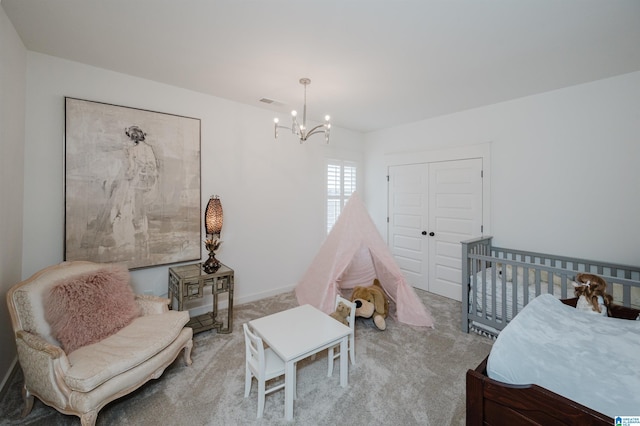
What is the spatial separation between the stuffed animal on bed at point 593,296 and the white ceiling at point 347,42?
1776 mm

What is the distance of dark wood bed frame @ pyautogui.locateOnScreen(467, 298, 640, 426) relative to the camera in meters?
0.98

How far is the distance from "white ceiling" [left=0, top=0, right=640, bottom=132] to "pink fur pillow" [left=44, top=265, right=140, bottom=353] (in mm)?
1864

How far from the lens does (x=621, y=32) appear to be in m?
1.93

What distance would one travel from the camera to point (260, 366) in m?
1.70

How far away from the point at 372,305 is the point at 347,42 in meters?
2.56

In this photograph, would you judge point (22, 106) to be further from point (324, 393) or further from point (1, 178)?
point (324, 393)

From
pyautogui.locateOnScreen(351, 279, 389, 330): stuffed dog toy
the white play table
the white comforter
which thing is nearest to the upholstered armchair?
the white play table

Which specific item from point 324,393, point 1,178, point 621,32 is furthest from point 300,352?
point 621,32

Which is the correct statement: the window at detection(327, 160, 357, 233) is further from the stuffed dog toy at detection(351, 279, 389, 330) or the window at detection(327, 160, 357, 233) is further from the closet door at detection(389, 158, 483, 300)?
the stuffed dog toy at detection(351, 279, 389, 330)

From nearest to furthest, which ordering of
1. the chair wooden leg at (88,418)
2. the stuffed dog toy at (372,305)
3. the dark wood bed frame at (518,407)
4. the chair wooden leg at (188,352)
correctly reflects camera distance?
the dark wood bed frame at (518,407) → the chair wooden leg at (88,418) → the chair wooden leg at (188,352) → the stuffed dog toy at (372,305)

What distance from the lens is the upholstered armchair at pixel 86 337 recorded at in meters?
1.54

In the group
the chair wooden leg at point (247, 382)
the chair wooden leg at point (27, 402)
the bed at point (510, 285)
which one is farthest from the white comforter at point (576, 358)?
the chair wooden leg at point (27, 402)

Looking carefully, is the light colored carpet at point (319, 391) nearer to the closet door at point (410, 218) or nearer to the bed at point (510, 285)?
the bed at point (510, 285)

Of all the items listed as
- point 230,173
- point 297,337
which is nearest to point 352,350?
point 297,337
